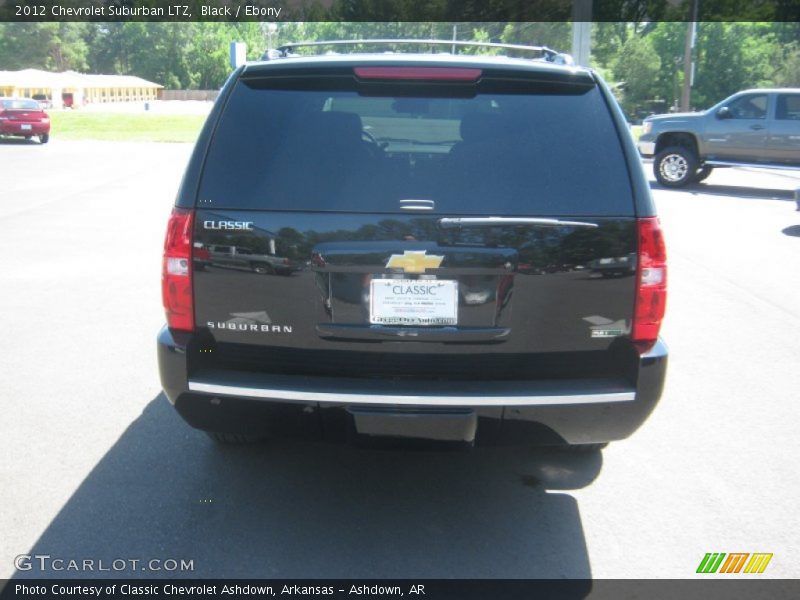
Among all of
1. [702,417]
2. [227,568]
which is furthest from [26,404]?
[702,417]

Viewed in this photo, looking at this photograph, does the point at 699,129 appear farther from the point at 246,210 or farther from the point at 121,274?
the point at 246,210

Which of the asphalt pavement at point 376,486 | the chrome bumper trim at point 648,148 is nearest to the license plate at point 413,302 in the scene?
the asphalt pavement at point 376,486

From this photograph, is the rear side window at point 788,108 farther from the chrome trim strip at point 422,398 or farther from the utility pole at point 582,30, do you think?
the chrome trim strip at point 422,398

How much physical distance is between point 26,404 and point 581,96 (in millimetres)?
3744

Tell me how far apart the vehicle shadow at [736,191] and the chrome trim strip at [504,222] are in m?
15.0

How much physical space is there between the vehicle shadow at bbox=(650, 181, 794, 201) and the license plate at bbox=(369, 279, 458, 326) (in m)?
15.2

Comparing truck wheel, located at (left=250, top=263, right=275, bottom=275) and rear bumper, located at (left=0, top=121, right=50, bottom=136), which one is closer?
truck wheel, located at (left=250, top=263, right=275, bottom=275)

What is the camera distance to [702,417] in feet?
16.5

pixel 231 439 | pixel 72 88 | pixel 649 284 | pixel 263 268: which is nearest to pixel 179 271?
pixel 263 268

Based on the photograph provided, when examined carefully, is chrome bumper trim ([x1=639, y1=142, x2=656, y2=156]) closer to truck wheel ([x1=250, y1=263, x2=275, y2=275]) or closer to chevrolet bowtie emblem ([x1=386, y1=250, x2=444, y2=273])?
chevrolet bowtie emblem ([x1=386, y1=250, x2=444, y2=273])

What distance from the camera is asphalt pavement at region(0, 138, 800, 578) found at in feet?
11.2

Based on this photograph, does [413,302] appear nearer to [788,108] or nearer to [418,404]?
[418,404]

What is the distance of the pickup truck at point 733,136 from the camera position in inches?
695

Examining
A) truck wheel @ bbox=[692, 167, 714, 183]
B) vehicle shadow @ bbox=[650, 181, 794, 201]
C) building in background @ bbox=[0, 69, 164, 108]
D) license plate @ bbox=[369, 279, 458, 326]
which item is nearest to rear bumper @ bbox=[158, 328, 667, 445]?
license plate @ bbox=[369, 279, 458, 326]
